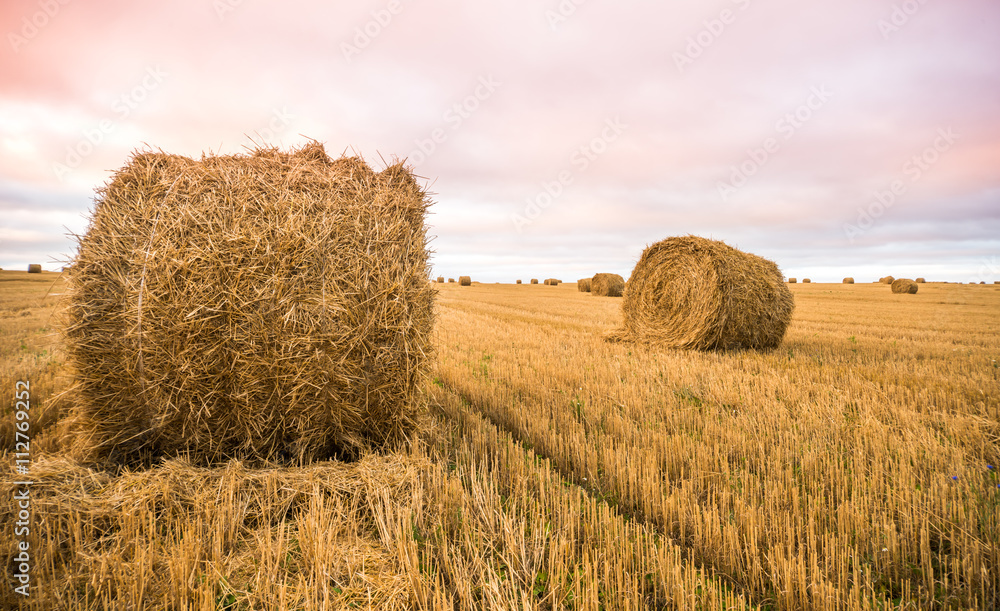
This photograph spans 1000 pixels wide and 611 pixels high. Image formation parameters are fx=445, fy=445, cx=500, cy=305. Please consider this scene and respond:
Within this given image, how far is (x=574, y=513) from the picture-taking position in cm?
270

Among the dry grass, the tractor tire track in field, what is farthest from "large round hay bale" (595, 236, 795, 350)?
the dry grass

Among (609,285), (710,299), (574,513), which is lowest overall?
(574,513)

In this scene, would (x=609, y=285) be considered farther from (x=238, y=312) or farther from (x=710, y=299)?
(x=238, y=312)

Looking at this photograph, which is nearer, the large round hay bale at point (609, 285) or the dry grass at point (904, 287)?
the large round hay bale at point (609, 285)

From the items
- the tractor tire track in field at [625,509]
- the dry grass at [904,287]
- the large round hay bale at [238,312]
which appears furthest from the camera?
the dry grass at [904,287]

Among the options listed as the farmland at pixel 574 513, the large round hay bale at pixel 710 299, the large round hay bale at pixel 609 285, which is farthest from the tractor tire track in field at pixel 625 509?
the large round hay bale at pixel 609 285

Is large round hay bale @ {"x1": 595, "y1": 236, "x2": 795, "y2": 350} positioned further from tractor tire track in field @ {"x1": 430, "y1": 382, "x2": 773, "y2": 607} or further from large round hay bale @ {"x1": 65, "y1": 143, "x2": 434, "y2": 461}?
large round hay bale @ {"x1": 65, "y1": 143, "x2": 434, "y2": 461}

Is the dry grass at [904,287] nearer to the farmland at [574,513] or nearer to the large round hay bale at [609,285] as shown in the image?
the large round hay bale at [609,285]

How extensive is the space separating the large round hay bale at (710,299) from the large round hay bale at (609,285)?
58.2 feet

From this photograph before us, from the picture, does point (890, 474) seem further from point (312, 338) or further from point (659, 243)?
point (659, 243)

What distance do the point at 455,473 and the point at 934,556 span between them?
2833 mm

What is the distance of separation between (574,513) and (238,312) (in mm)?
2771

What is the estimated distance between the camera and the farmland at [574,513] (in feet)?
6.97

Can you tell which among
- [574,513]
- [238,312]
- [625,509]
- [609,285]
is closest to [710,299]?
[625,509]
